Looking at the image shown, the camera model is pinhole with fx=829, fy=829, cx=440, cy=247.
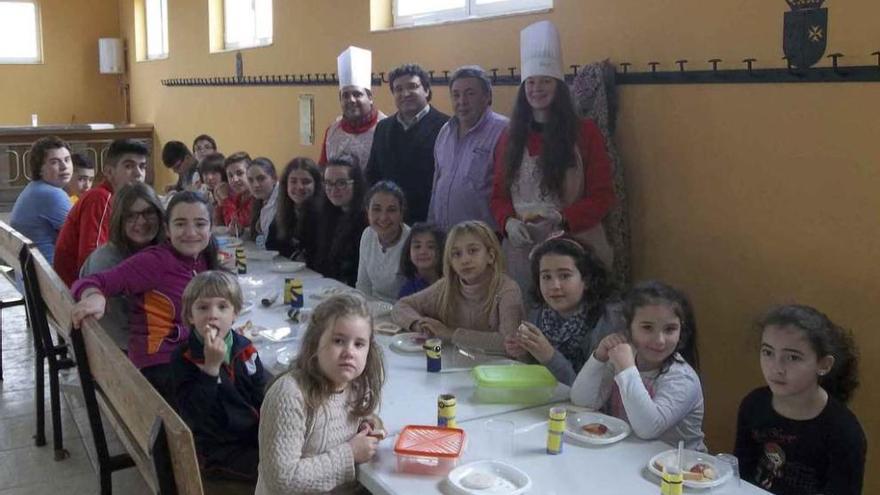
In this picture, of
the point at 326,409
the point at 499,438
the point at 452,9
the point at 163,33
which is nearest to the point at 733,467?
the point at 499,438

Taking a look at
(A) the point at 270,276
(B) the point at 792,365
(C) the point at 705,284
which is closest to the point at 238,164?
(A) the point at 270,276

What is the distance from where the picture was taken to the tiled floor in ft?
10.6

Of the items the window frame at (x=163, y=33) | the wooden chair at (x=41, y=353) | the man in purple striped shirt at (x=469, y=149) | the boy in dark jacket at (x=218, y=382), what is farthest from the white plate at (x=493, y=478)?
the window frame at (x=163, y=33)

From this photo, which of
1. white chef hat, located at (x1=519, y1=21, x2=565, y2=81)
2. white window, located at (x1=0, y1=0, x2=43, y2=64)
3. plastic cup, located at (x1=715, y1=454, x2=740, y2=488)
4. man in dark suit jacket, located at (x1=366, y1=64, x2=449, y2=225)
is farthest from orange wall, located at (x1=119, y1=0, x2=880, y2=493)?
white window, located at (x1=0, y1=0, x2=43, y2=64)

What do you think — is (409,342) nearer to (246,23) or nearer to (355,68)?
(355,68)

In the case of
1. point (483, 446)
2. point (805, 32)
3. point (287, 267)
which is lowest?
point (483, 446)

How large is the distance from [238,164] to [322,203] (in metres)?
1.21

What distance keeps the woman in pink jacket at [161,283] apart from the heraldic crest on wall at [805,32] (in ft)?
6.85

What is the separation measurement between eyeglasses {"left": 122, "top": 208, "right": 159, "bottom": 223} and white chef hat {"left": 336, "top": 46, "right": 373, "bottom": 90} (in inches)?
67.8

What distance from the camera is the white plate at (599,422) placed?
1.92 metres

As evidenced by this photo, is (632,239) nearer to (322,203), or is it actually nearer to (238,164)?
(322,203)

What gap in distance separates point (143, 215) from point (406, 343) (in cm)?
121

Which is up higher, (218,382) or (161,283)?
(161,283)

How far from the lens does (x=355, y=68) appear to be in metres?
4.66
